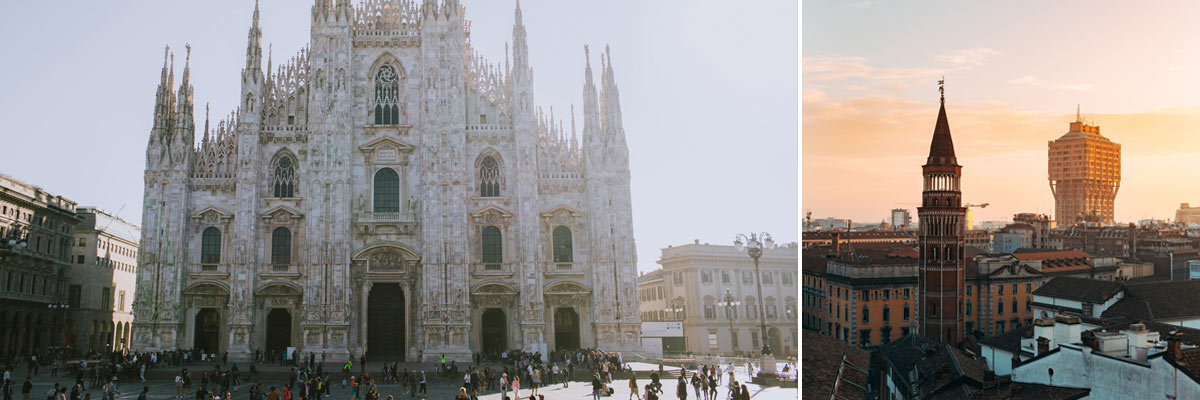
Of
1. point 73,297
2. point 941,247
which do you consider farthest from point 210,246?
point 941,247

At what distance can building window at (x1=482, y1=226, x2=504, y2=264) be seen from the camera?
23875 millimetres

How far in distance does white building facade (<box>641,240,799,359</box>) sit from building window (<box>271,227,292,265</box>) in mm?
9466

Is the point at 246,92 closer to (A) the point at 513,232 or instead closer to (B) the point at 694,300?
(A) the point at 513,232

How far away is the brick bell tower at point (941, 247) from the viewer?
17812mm

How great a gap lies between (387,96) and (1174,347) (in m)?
17.8

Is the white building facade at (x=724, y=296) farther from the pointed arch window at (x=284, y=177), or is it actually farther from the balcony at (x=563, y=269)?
the pointed arch window at (x=284, y=177)

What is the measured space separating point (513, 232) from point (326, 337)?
5.09m

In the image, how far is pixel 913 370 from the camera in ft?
54.6

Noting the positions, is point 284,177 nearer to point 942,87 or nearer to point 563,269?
point 563,269

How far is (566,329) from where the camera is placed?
77.4 ft

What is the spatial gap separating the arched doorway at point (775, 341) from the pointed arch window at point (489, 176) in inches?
294

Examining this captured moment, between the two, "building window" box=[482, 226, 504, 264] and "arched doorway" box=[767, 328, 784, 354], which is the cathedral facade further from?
"arched doorway" box=[767, 328, 784, 354]

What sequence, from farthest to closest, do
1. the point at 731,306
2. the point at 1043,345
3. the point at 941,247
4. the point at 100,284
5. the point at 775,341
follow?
the point at 100,284, the point at 731,306, the point at 775,341, the point at 941,247, the point at 1043,345

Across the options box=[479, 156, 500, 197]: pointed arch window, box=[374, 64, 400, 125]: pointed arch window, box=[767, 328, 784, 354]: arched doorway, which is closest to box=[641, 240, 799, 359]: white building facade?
box=[767, 328, 784, 354]: arched doorway
